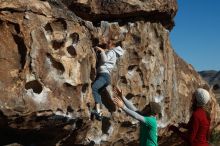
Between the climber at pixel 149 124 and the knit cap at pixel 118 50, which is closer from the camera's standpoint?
the climber at pixel 149 124

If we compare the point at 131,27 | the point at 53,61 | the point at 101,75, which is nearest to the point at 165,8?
the point at 131,27

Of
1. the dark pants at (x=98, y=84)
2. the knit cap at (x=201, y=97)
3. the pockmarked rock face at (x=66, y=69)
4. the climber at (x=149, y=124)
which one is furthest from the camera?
the dark pants at (x=98, y=84)

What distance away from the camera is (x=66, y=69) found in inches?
452

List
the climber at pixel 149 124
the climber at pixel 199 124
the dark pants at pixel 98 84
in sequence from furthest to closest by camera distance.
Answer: the dark pants at pixel 98 84
the climber at pixel 199 124
the climber at pixel 149 124

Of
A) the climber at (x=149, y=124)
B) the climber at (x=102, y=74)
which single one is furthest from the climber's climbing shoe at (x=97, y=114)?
the climber at (x=149, y=124)

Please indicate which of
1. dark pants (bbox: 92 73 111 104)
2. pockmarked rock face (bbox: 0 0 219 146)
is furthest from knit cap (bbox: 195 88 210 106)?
dark pants (bbox: 92 73 111 104)

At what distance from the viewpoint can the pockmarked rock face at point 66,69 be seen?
34.9 feet

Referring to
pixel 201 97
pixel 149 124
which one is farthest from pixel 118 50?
pixel 149 124

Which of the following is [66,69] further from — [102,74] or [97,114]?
[97,114]

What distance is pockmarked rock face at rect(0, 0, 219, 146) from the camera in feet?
34.9

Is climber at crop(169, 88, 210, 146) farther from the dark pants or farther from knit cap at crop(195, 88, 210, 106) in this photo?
the dark pants

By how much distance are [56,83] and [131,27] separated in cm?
486

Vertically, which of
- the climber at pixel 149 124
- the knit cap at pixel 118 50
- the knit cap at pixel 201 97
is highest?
the knit cap at pixel 118 50

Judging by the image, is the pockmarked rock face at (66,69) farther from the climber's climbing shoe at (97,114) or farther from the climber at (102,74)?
the climber's climbing shoe at (97,114)
